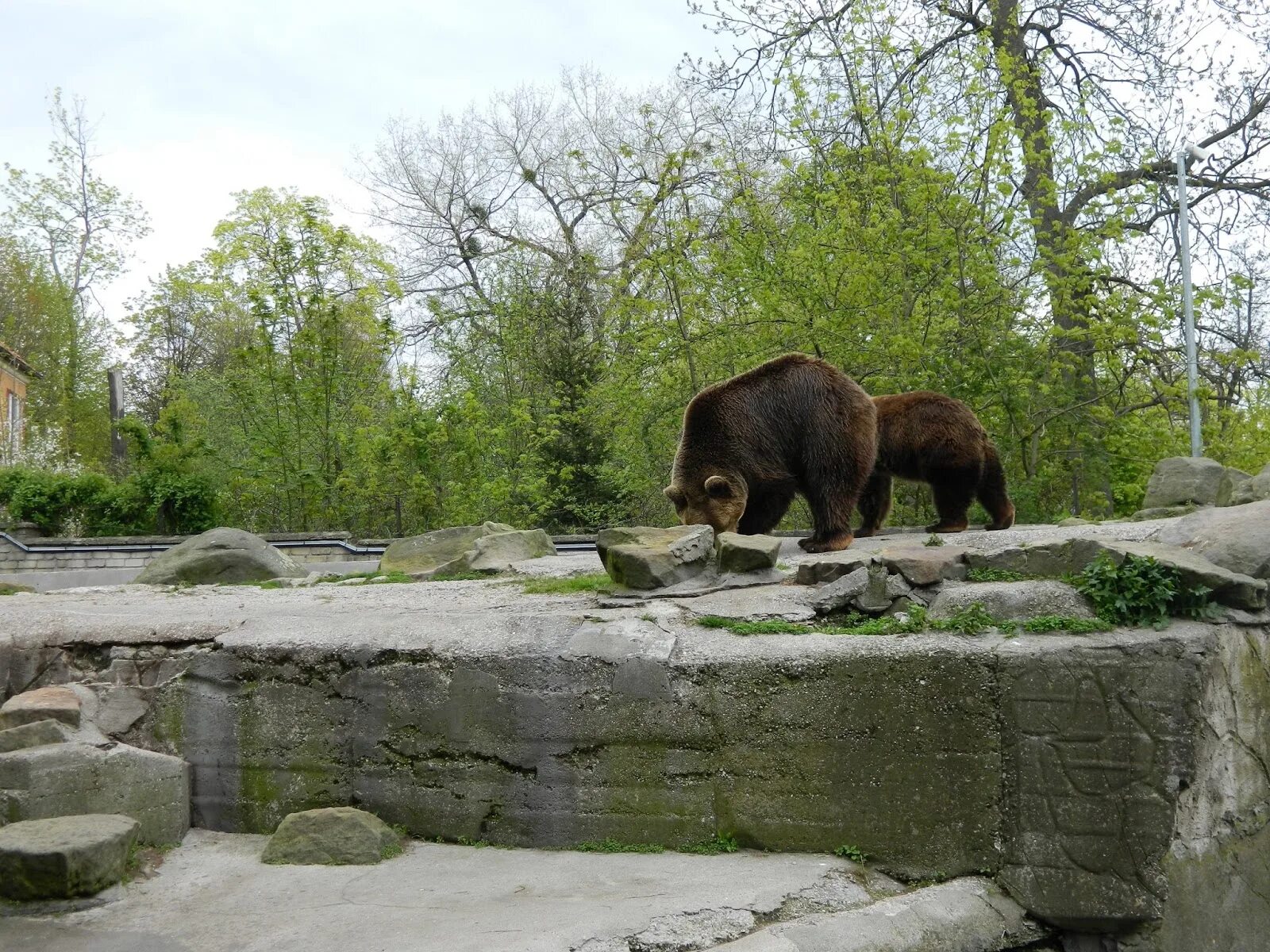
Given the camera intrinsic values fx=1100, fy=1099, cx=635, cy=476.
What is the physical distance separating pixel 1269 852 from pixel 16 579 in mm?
11944

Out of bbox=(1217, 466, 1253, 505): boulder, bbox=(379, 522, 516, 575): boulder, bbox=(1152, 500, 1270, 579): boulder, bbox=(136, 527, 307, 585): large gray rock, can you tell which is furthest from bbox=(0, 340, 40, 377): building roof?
bbox=(1152, 500, 1270, 579): boulder

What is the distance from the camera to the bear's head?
7.34 m

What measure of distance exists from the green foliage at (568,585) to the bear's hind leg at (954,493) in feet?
8.88

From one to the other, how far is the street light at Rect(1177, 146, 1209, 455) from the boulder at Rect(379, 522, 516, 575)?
8.39 m

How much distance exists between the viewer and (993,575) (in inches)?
227

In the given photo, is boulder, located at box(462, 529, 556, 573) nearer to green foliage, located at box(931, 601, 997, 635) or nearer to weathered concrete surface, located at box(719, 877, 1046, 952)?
green foliage, located at box(931, 601, 997, 635)

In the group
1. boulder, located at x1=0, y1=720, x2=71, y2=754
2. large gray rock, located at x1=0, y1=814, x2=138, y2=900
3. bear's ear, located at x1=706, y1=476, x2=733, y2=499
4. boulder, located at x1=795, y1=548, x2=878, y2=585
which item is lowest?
large gray rock, located at x1=0, y1=814, x2=138, y2=900

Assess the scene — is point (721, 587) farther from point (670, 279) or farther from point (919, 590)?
point (670, 279)

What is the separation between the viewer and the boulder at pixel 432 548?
9.27m

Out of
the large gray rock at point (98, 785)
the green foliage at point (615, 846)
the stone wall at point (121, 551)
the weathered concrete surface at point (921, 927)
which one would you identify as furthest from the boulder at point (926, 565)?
the stone wall at point (121, 551)

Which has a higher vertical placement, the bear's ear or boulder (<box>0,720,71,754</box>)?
the bear's ear

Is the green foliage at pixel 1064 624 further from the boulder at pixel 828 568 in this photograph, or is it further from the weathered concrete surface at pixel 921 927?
the weathered concrete surface at pixel 921 927

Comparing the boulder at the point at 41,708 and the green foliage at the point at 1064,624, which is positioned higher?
the green foliage at the point at 1064,624

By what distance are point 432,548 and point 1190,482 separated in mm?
6310
